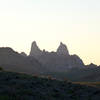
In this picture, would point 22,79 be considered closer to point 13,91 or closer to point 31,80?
point 31,80

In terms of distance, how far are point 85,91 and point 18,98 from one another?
9709mm

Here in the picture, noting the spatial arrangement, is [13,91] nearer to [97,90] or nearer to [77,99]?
[77,99]

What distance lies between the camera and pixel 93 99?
30.6 meters

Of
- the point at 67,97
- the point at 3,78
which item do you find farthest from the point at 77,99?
the point at 3,78

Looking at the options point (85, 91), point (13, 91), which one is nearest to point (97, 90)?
point (85, 91)

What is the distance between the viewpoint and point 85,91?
111ft

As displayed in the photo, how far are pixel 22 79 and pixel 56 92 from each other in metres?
5.58

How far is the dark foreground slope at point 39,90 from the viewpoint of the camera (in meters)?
28.4

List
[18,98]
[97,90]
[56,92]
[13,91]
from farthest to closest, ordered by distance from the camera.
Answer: [97,90], [56,92], [13,91], [18,98]

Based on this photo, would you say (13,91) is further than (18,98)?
Yes

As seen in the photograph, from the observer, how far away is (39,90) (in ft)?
105

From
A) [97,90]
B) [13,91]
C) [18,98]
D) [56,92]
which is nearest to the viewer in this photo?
[18,98]

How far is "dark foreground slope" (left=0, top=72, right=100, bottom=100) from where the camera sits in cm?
2841

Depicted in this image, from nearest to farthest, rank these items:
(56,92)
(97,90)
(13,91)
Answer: (13,91) < (56,92) < (97,90)
